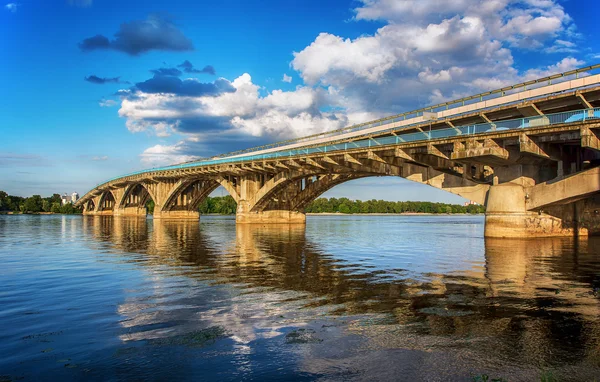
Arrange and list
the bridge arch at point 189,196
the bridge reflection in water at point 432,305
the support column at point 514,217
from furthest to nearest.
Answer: the bridge arch at point 189,196, the support column at point 514,217, the bridge reflection in water at point 432,305

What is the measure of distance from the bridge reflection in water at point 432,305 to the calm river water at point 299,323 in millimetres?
42

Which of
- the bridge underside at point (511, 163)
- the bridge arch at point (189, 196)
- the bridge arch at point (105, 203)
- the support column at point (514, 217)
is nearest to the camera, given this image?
the bridge underside at point (511, 163)

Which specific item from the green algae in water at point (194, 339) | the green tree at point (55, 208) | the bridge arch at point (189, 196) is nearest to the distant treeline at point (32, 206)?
the green tree at point (55, 208)

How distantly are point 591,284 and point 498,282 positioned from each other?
279 centimetres

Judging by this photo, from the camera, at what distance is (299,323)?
364 inches

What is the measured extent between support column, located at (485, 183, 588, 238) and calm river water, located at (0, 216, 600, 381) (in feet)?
51.0

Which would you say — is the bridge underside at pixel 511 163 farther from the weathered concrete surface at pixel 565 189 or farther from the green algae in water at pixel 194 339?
the green algae in water at pixel 194 339

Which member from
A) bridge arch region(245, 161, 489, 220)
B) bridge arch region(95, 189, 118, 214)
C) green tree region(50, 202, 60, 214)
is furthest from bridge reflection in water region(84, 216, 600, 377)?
green tree region(50, 202, 60, 214)

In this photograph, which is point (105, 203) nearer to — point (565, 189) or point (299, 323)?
point (565, 189)

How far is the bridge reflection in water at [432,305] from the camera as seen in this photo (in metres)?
7.70

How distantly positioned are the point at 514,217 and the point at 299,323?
28538 mm

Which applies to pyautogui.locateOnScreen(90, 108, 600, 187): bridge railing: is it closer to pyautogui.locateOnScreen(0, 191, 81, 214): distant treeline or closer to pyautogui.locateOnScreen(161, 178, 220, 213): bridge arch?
pyautogui.locateOnScreen(161, 178, 220, 213): bridge arch

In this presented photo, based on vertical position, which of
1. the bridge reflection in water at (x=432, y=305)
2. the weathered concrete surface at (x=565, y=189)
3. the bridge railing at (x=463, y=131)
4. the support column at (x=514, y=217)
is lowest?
the bridge reflection in water at (x=432, y=305)

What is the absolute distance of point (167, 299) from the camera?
11.9m
